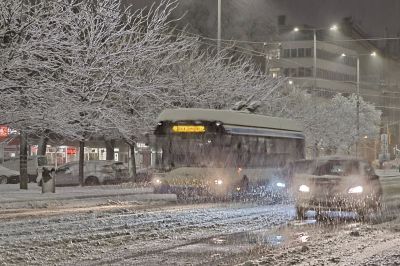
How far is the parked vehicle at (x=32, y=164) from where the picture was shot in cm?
3658

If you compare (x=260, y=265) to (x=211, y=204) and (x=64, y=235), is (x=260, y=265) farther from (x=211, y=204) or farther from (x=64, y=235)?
(x=211, y=204)

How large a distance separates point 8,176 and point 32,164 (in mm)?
1915

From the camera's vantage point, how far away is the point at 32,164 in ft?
130

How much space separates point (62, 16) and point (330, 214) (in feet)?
38.3

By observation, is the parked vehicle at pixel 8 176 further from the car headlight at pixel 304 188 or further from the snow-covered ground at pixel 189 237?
the car headlight at pixel 304 188

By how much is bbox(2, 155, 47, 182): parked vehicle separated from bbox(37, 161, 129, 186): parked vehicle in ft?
3.54

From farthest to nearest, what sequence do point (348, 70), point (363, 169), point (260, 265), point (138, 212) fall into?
point (348, 70) < point (138, 212) < point (363, 169) < point (260, 265)

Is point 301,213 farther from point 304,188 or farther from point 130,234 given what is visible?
point 130,234

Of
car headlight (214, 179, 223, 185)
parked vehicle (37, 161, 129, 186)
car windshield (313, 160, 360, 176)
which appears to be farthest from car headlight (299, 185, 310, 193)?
parked vehicle (37, 161, 129, 186)

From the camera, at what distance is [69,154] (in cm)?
5894

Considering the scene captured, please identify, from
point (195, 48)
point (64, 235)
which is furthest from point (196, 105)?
point (64, 235)

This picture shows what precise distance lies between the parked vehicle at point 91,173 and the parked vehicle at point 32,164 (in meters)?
1.08

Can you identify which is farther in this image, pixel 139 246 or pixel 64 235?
pixel 64 235

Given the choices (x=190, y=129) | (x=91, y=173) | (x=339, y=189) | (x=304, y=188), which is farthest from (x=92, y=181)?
(x=339, y=189)
